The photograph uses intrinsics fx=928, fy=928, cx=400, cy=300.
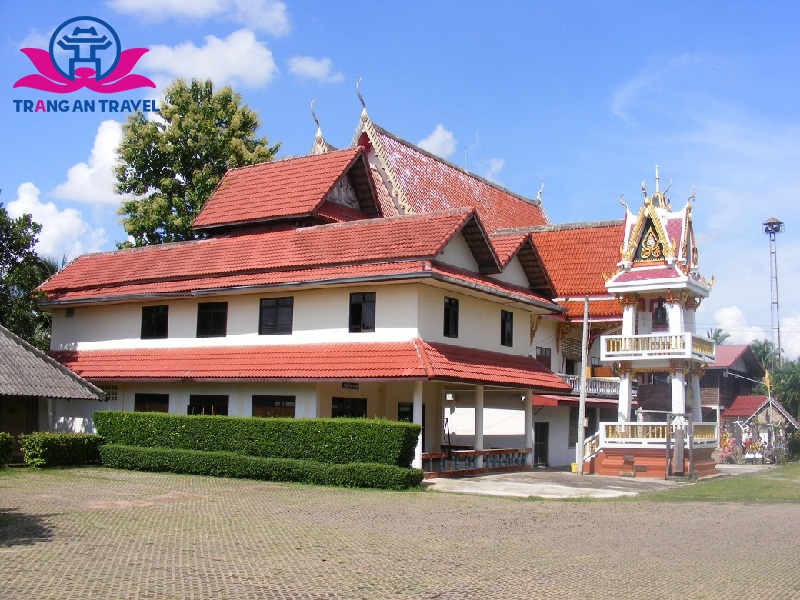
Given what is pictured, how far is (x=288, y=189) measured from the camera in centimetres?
3331

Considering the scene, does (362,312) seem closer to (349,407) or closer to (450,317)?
(450,317)

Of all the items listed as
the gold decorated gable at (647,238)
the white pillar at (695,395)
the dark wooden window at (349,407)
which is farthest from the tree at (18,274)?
the white pillar at (695,395)

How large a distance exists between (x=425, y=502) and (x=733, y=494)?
915cm

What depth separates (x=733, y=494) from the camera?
23938 mm

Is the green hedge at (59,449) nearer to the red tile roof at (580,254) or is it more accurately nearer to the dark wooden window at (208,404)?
the dark wooden window at (208,404)

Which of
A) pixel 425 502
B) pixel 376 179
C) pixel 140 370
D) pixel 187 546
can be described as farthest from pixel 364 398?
pixel 187 546

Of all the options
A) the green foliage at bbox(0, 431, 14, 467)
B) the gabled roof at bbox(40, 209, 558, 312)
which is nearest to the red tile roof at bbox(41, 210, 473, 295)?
the gabled roof at bbox(40, 209, 558, 312)

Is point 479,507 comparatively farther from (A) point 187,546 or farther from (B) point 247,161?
(B) point 247,161

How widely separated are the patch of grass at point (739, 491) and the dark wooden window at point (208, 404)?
12.9 metres

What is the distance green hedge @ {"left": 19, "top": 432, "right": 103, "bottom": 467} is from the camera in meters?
25.6

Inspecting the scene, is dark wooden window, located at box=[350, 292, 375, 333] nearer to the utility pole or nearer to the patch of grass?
the utility pole

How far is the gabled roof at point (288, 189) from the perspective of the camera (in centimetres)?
3234

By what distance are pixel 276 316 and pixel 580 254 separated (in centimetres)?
1616

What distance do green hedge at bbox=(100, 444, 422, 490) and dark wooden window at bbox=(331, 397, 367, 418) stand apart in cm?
469
